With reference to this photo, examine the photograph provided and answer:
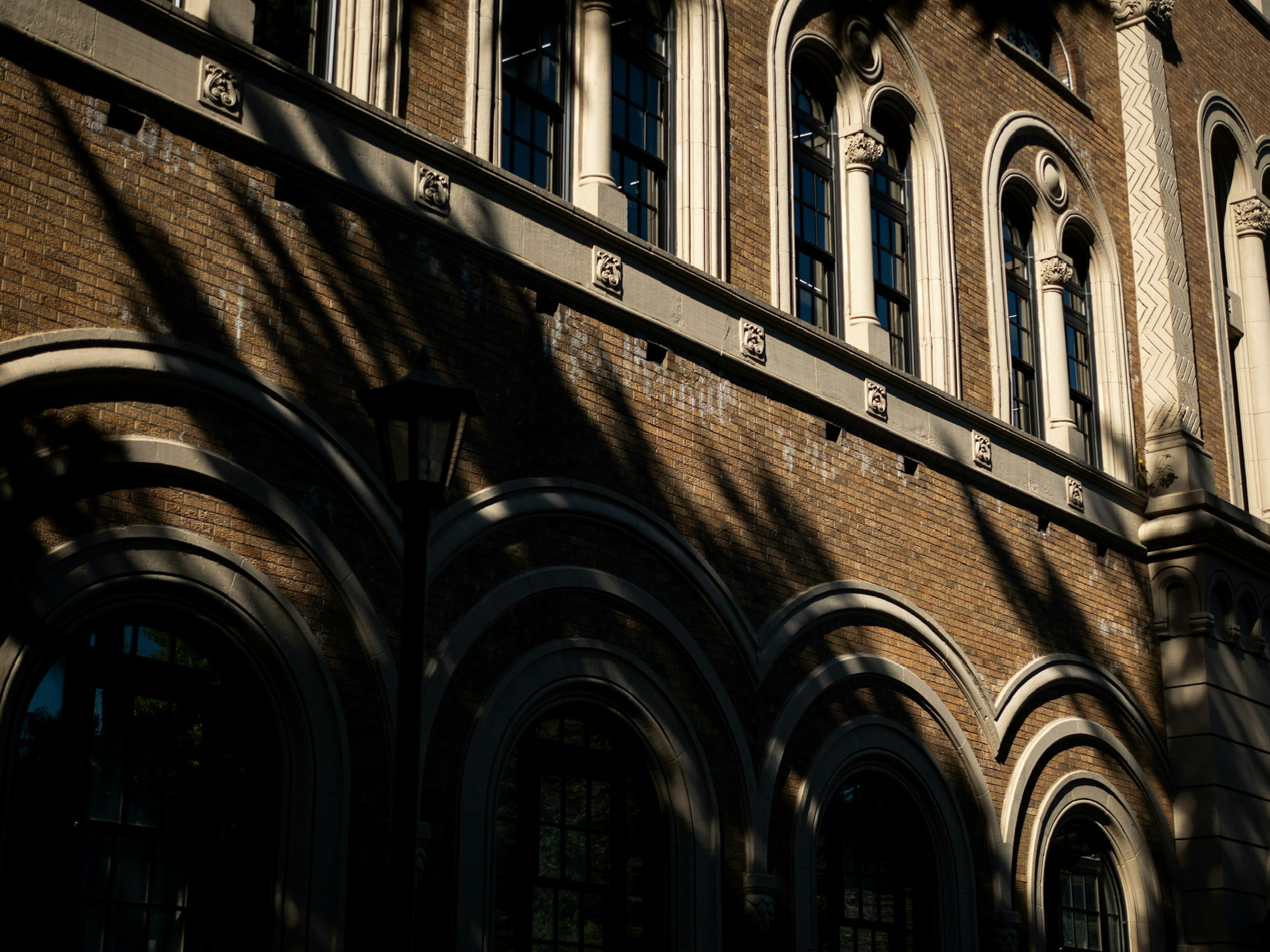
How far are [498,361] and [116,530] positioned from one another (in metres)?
3.25

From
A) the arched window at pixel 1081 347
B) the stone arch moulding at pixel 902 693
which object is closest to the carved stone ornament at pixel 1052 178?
the arched window at pixel 1081 347

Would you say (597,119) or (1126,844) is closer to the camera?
(597,119)

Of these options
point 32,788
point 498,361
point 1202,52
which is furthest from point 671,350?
point 1202,52

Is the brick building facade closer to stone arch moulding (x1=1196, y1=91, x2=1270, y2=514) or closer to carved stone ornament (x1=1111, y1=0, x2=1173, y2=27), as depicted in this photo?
stone arch moulding (x1=1196, y1=91, x2=1270, y2=514)

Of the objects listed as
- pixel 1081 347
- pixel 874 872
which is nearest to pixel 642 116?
pixel 874 872

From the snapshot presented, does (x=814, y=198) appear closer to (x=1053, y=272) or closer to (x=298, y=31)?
(x=1053, y=272)

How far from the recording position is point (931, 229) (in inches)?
647

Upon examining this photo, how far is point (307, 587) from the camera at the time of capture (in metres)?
9.88

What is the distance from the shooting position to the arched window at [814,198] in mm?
15102

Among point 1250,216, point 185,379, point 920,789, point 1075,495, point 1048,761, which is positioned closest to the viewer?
point 185,379

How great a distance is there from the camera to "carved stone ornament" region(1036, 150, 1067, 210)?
60.1 feet

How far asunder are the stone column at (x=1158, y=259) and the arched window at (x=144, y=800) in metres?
11.8

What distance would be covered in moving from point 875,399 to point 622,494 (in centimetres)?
348

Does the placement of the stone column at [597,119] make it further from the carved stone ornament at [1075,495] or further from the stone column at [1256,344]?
the stone column at [1256,344]
